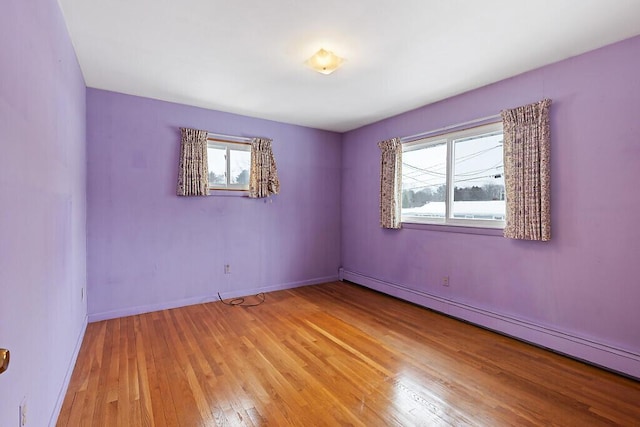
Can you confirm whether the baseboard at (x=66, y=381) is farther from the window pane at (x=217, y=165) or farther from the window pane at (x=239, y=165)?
the window pane at (x=239, y=165)

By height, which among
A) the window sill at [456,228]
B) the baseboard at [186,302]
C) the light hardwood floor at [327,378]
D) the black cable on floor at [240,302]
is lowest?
the light hardwood floor at [327,378]

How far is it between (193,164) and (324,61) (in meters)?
2.13

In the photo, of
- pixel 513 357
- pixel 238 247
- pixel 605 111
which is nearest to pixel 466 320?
pixel 513 357

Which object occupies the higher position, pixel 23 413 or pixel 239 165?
pixel 239 165

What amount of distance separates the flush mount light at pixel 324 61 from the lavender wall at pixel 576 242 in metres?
1.64

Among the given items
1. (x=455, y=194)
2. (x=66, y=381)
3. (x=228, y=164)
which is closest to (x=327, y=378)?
(x=66, y=381)

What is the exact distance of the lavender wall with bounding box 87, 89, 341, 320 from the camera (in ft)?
10.8

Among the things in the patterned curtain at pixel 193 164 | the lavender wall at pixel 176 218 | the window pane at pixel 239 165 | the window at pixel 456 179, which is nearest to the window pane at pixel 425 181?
the window at pixel 456 179

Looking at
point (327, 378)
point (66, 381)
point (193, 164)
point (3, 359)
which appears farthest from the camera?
point (193, 164)

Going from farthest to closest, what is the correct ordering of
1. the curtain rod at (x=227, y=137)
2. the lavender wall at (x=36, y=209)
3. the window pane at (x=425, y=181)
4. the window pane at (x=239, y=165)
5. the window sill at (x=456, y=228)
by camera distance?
the window pane at (x=239, y=165), the curtain rod at (x=227, y=137), the window pane at (x=425, y=181), the window sill at (x=456, y=228), the lavender wall at (x=36, y=209)

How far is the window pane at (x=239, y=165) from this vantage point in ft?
Answer: 13.5

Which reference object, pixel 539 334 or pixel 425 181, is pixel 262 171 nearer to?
pixel 425 181

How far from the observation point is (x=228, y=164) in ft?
13.4

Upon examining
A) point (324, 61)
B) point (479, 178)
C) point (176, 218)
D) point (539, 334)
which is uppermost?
point (324, 61)
